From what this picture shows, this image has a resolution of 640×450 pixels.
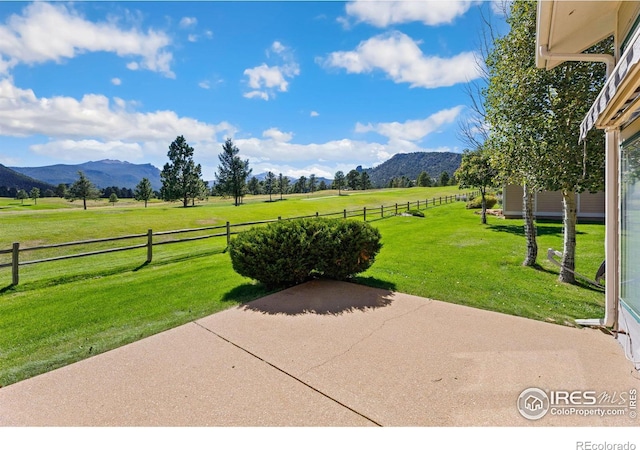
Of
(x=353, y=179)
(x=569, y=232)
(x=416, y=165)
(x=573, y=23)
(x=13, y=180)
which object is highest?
(x=416, y=165)

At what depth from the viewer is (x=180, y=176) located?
130ft

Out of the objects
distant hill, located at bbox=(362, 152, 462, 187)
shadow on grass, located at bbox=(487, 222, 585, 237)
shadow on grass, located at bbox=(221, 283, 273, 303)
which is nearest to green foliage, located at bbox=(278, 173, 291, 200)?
shadow on grass, located at bbox=(487, 222, 585, 237)

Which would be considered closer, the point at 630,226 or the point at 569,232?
the point at 630,226

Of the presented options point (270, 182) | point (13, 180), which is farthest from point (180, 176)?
point (13, 180)

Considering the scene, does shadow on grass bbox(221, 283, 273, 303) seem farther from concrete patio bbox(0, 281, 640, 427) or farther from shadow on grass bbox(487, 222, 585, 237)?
shadow on grass bbox(487, 222, 585, 237)

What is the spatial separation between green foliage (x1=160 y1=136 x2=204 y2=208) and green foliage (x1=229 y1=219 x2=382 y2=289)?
37385mm

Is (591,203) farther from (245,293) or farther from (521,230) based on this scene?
(245,293)

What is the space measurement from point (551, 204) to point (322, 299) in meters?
17.5

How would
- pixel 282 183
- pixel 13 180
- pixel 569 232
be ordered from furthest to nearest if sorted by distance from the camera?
pixel 13 180, pixel 282 183, pixel 569 232

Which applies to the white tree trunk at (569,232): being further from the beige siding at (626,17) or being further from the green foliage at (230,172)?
the green foliage at (230,172)

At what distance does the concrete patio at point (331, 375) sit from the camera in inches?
91.2

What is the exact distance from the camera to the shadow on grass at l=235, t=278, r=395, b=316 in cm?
457

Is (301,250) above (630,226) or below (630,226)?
below

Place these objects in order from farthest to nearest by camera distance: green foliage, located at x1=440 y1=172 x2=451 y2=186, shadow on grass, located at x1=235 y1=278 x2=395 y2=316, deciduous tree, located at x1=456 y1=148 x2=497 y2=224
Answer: green foliage, located at x1=440 y1=172 x2=451 y2=186 → deciduous tree, located at x1=456 y1=148 x2=497 y2=224 → shadow on grass, located at x1=235 y1=278 x2=395 y2=316
